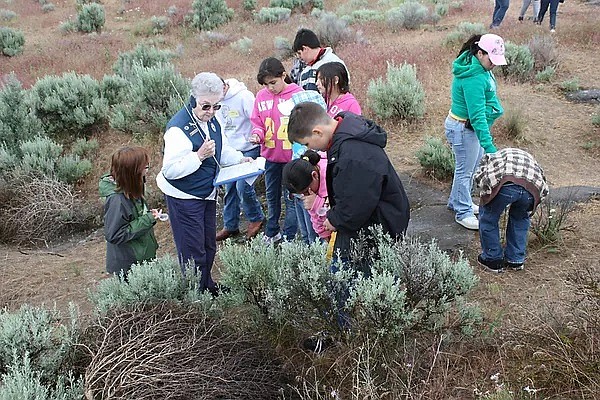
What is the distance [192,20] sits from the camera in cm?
2114

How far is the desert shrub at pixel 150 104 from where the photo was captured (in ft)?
30.5

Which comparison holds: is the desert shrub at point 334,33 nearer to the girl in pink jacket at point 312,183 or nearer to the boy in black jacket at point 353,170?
the girl in pink jacket at point 312,183

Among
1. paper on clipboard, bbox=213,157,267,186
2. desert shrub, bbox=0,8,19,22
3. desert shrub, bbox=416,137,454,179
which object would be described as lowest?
desert shrub, bbox=416,137,454,179

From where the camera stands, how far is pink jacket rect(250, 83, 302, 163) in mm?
5395

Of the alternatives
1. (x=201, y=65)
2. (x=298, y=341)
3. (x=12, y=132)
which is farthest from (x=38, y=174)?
(x=201, y=65)

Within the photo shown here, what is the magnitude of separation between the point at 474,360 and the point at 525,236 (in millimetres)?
1687

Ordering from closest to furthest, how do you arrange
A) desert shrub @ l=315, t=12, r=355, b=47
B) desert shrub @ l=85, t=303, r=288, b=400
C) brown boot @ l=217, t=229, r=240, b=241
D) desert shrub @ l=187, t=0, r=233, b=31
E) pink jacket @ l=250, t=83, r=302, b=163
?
desert shrub @ l=85, t=303, r=288, b=400
pink jacket @ l=250, t=83, r=302, b=163
brown boot @ l=217, t=229, r=240, b=241
desert shrub @ l=315, t=12, r=355, b=47
desert shrub @ l=187, t=0, r=233, b=31

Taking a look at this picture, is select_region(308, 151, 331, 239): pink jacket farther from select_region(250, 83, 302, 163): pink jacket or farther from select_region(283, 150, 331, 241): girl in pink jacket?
select_region(250, 83, 302, 163): pink jacket

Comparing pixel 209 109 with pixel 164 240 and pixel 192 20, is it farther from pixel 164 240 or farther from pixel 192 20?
pixel 192 20

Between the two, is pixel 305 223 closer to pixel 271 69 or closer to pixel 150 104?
pixel 271 69

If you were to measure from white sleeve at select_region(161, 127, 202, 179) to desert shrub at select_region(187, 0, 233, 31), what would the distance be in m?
17.4

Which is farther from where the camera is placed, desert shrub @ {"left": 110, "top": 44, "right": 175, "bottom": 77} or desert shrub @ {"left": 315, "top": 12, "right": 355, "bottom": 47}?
desert shrub @ {"left": 315, "top": 12, "right": 355, "bottom": 47}

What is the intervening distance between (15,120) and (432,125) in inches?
253

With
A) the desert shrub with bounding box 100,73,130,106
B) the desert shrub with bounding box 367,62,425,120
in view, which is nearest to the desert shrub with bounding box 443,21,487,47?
the desert shrub with bounding box 367,62,425,120
